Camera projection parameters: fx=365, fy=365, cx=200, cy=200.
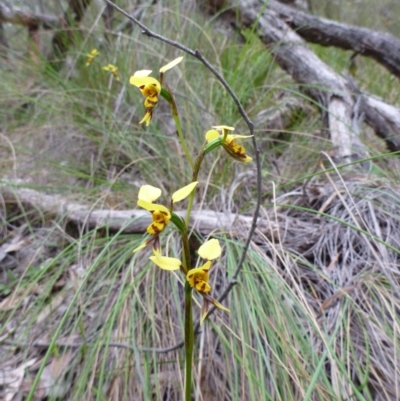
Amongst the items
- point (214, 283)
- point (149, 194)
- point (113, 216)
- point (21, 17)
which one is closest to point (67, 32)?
point (21, 17)

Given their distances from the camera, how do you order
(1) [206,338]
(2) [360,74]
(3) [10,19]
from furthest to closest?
(2) [360,74] < (3) [10,19] < (1) [206,338]

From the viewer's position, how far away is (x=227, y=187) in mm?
1501

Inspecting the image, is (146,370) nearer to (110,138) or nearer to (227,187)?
(227,187)

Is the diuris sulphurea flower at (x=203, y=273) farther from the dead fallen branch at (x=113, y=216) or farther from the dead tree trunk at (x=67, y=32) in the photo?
the dead tree trunk at (x=67, y=32)

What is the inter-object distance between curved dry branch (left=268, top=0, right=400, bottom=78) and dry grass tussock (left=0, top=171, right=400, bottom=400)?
3.13 ft

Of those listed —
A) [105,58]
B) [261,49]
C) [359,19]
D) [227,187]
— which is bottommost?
[227,187]

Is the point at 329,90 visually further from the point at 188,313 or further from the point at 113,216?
the point at 188,313

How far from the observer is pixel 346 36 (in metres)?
1.95

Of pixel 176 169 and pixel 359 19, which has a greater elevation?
pixel 359 19

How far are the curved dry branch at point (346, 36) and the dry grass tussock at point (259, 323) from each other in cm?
95

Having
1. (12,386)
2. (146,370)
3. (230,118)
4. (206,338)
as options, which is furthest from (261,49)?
(12,386)

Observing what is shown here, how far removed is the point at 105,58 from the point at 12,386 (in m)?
1.73

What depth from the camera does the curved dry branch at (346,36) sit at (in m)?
1.85

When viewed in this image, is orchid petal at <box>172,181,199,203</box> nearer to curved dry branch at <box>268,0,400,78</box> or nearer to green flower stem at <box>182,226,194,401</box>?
green flower stem at <box>182,226,194,401</box>
